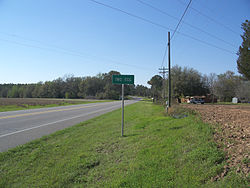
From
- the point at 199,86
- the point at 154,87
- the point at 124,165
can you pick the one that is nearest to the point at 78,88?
the point at 154,87

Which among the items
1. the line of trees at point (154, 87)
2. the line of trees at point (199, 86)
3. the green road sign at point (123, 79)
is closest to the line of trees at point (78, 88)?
the line of trees at point (154, 87)

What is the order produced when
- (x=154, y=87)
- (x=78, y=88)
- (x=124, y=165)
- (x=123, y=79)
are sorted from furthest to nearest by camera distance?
(x=78, y=88) → (x=154, y=87) → (x=123, y=79) → (x=124, y=165)

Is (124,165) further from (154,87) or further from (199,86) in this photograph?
(154,87)

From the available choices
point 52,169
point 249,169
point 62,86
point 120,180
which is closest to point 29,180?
point 52,169

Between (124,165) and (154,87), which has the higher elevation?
(154,87)

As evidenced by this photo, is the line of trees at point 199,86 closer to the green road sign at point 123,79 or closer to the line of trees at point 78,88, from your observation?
the green road sign at point 123,79

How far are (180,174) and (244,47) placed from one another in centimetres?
2251

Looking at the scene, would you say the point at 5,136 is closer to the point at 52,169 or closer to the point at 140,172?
the point at 52,169

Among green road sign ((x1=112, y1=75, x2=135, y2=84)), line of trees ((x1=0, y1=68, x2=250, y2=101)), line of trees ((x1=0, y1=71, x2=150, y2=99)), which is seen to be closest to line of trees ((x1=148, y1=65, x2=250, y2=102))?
line of trees ((x1=0, y1=68, x2=250, y2=101))

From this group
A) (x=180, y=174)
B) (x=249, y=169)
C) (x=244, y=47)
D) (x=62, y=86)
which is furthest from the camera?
(x=62, y=86)

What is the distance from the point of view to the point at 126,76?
8188mm

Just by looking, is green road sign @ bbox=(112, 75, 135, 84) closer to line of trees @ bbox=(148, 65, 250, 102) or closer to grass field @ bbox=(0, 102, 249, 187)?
grass field @ bbox=(0, 102, 249, 187)

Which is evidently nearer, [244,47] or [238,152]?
[238,152]

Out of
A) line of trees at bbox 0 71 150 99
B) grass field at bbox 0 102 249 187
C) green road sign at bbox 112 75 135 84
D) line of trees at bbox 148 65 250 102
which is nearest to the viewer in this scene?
grass field at bbox 0 102 249 187
